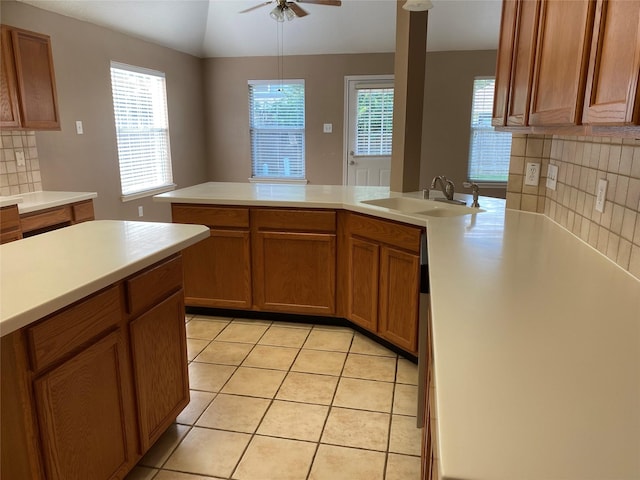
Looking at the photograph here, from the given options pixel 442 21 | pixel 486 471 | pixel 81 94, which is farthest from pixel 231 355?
pixel 442 21

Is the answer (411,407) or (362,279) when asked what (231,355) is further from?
(411,407)

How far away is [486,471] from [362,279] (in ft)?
7.60

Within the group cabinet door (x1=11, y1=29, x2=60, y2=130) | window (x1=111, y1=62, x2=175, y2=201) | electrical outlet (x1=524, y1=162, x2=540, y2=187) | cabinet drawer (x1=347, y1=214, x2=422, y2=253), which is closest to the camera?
electrical outlet (x1=524, y1=162, x2=540, y2=187)

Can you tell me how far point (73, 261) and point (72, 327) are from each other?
0.92ft

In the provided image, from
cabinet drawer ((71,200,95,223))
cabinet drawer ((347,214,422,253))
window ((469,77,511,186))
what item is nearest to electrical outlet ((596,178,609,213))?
cabinet drawer ((347,214,422,253))

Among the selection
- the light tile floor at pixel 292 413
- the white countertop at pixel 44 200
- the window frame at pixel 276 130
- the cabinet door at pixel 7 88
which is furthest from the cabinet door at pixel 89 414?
the window frame at pixel 276 130

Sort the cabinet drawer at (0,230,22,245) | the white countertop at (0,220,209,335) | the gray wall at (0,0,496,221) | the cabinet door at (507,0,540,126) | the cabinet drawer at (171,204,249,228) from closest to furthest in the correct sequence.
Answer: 1. the white countertop at (0,220,209,335)
2. the cabinet door at (507,0,540,126)
3. the cabinet drawer at (0,230,22,245)
4. the cabinet drawer at (171,204,249,228)
5. the gray wall at (0,0,496,221)

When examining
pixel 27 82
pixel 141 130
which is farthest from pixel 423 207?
pixel 141 130

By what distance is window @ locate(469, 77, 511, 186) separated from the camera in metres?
6.08

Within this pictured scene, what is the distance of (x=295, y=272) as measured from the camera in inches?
123

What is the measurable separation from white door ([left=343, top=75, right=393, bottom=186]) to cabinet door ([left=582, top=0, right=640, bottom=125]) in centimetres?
541

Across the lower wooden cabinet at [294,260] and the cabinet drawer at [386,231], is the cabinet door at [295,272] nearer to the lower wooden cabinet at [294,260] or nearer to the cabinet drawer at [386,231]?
the lower wooden cabinet at [294,260]

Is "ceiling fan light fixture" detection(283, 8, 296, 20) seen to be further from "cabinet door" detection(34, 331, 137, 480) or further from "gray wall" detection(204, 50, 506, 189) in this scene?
"cabinet door" detection(34, 331, 137, 480)

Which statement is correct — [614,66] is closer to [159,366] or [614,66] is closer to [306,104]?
[159,366]
